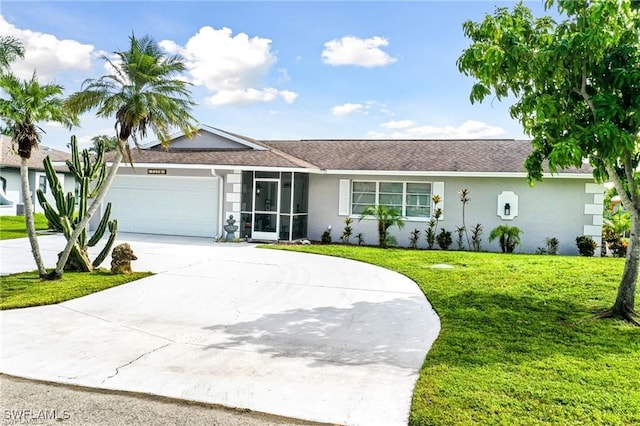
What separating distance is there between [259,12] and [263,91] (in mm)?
8195

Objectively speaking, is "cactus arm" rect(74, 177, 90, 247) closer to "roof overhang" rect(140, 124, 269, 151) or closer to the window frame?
"roof overhang" rect(140, 124, 269, 151)

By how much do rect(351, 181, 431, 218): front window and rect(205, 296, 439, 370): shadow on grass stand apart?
9419 millimetres

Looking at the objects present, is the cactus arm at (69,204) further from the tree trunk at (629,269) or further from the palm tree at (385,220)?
the tree trunk at (629,269)

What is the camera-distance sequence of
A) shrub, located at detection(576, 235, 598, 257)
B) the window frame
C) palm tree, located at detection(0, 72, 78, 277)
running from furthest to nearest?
the window frame, shrub, located at detection(576, 235, 598, 257), palm tree, located at detection(0, 72, 78, 277)

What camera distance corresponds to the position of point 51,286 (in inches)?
367

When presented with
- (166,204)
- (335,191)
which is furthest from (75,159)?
(335,191)

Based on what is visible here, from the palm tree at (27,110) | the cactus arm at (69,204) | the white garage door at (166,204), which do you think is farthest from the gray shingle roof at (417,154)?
the palm tree at (27,110)

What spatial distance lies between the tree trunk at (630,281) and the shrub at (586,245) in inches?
338

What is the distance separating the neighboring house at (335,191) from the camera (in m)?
16.3

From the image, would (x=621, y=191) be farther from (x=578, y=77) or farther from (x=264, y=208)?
(x=264, y=208)

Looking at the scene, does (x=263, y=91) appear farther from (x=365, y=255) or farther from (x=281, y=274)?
(x=281, y=274)

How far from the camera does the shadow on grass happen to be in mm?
5875

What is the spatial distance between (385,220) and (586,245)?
6681 mm

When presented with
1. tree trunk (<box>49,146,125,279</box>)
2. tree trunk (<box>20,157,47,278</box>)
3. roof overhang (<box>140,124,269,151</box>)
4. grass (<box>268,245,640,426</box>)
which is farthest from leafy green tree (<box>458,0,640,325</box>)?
roof overhang (<box>140,124,269,151</box>)
